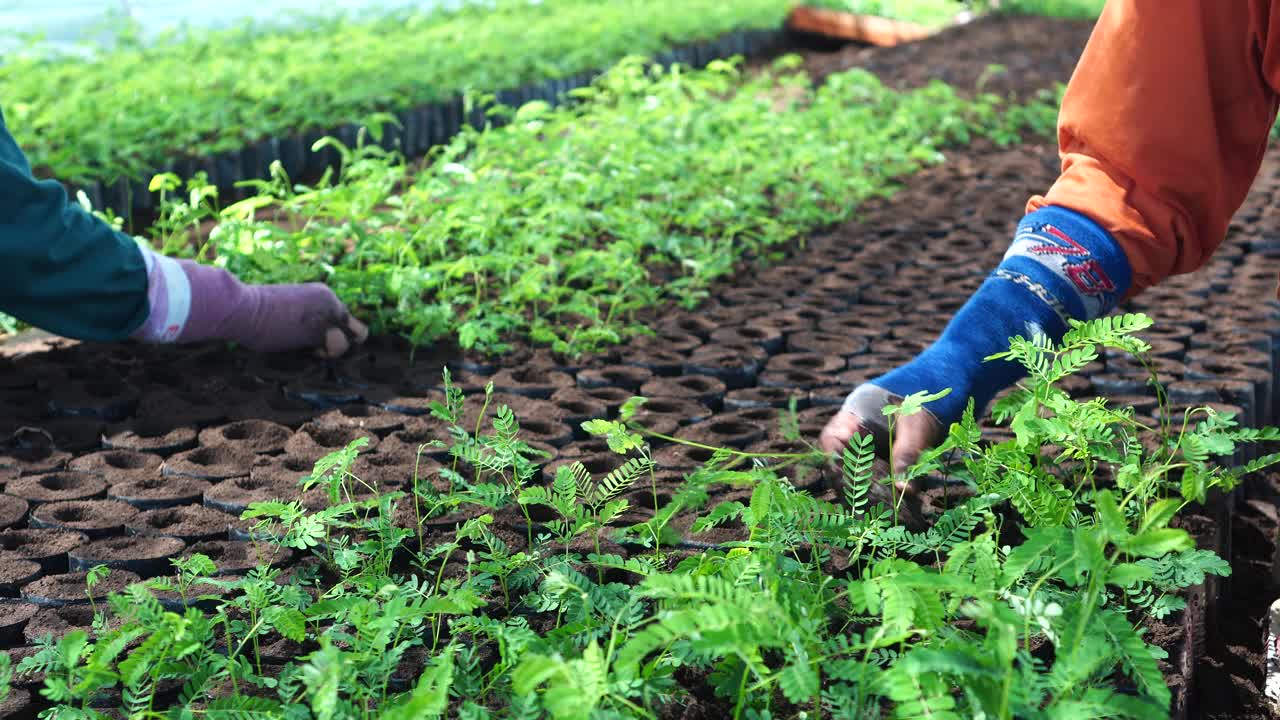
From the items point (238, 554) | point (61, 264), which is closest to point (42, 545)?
point (238, 554)

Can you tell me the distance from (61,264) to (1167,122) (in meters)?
2.03

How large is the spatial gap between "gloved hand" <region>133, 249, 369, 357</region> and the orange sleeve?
152cm

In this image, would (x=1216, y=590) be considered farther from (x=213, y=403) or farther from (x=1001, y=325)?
(x=213, y=403)

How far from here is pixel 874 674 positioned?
1280 millimetres

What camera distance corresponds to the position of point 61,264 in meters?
2.37

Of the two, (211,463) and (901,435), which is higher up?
(901,435)

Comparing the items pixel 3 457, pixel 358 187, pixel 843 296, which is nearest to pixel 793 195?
pixel 843 296

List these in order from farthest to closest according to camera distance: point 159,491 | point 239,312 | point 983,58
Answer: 1. point 983,58
2. point 239,312
3. point 159,491

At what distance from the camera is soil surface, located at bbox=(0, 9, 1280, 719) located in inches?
73.8

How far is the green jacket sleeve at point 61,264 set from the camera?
2.29 metres

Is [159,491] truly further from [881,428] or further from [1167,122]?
[1167,122]

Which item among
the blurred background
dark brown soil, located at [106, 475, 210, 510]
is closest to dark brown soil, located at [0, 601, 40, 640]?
dark brown soil, located at [106, 475, 210, 510]

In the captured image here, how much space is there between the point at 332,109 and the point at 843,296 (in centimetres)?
303

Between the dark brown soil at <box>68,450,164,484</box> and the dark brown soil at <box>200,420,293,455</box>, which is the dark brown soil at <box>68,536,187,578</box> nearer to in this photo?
the dark brown soil at <box>68,450,164,484</box>
